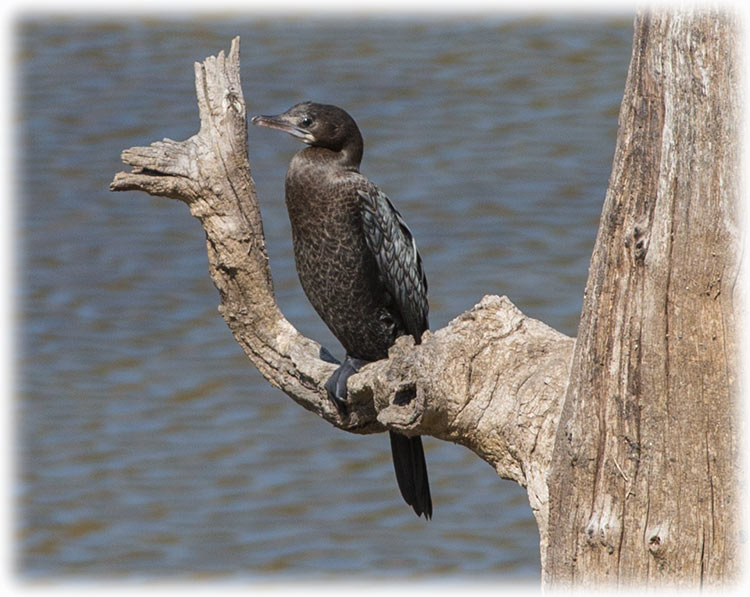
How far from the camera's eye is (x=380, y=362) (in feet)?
13.5

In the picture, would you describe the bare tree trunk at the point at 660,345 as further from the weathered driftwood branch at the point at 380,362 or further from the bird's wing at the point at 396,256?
the bird's wing at the point at 396,256

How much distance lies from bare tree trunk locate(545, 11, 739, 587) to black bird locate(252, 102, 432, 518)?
137 centimetres

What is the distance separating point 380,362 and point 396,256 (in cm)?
58

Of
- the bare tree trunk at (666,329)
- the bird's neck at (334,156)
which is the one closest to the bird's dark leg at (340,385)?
the bird's neck at (334,156)

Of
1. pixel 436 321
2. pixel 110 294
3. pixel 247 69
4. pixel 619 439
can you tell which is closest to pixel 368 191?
pixel 619 439

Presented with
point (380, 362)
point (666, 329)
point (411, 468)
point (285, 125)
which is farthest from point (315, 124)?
point (666, 329)

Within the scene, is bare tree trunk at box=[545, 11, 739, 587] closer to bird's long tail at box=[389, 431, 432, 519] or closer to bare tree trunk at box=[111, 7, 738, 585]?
bare tree trunk at box=[111, 7, 738, 585]

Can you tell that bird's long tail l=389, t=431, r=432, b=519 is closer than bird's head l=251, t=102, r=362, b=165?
No

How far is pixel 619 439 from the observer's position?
3123 mm

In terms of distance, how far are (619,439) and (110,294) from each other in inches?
318

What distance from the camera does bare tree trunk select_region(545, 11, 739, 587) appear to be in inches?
116

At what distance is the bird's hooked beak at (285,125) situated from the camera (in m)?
4.48

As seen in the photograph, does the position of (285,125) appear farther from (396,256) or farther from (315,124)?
(396,256)

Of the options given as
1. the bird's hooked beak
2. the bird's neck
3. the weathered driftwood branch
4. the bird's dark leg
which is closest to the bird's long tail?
the weathered driftwood branch
